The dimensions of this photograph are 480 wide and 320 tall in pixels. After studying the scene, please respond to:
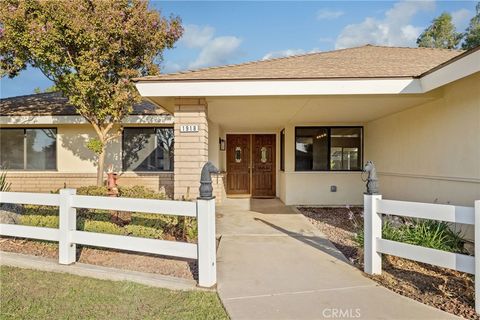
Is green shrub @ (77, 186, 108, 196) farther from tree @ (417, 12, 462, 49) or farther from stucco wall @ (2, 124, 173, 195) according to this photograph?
tree @ (417, 12, 462, 49)

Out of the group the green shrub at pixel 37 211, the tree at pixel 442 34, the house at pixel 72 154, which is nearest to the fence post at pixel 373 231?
the green shrub at pixel 37 211

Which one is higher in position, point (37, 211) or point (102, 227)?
point (37, 211)

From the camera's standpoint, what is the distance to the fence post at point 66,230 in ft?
13.0

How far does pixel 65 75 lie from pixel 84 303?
6.80 metres

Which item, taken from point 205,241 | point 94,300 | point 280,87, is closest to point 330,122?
point 280,87

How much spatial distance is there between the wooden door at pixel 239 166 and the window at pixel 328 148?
8.32ft

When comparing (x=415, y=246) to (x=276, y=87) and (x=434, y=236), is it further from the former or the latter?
(x=276, y=87)

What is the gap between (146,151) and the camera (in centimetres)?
1079

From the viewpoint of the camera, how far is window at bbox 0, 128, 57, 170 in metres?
10.8

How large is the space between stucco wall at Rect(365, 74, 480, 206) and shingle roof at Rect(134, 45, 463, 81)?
2.90 ft

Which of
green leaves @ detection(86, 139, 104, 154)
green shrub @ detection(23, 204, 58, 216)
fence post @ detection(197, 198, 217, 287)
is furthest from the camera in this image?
green leaves @ detection(86, 139, 104, 154)

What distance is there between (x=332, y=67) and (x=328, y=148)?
3908 mm

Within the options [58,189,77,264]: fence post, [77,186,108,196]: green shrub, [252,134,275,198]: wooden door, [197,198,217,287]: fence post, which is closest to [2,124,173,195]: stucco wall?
[252,134,275,198]: wooden door

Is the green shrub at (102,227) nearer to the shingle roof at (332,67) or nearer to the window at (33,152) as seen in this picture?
the shingle roof at (332,67)
